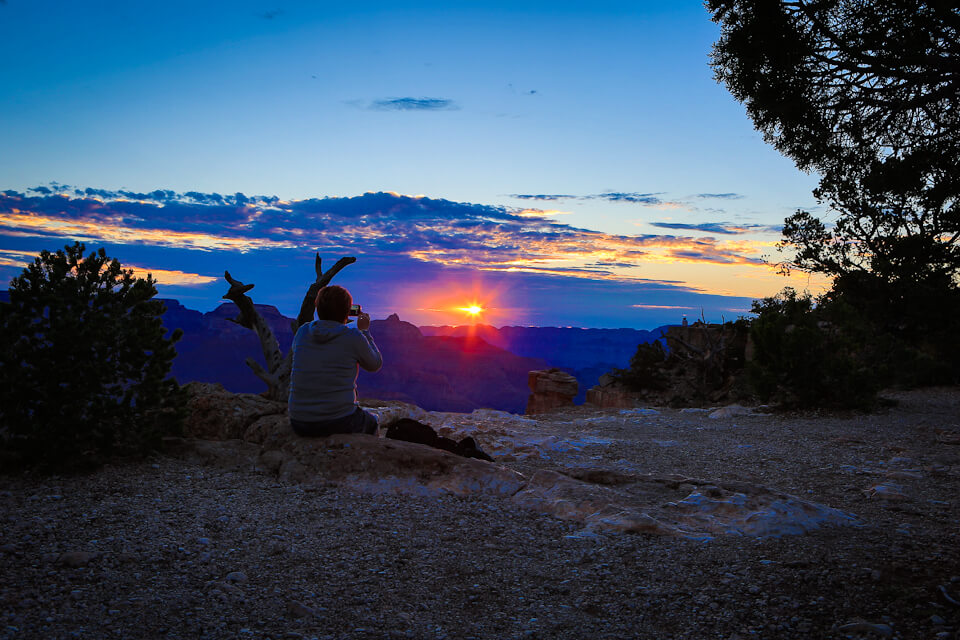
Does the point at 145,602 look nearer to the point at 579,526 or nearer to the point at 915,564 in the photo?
the point at 579,526

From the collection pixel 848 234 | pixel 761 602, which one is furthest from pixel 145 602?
pixel 848 234

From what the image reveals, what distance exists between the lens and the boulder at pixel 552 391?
26.0m

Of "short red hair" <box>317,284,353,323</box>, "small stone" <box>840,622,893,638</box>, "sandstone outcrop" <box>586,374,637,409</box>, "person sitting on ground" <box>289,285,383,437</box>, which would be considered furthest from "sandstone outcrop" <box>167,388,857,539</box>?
"sandstone outcrop" <box>586,374,637,409</box>

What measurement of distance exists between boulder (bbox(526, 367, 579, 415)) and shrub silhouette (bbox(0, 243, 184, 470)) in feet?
66.9

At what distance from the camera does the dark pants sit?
6160mm

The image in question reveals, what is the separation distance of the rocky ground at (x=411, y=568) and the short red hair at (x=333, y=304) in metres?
1.64

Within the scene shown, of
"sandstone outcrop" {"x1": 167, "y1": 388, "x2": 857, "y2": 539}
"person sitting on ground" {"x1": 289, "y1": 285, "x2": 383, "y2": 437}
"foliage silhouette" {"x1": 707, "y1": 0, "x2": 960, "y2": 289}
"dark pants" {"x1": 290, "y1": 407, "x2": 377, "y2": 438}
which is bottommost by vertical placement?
"sandstone outcrop" {"x1": 167, "y1": 388, "x2": 857, "y2": 539}

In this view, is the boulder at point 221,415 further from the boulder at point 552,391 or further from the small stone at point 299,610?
the boulder at point 552,391

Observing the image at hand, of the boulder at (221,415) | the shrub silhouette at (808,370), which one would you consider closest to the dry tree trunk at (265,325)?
the boulder at (221,415)

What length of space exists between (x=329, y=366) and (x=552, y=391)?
20.8 m

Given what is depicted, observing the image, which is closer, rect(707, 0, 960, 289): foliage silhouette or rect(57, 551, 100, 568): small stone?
rect(57, 551, 100, 568): small stone

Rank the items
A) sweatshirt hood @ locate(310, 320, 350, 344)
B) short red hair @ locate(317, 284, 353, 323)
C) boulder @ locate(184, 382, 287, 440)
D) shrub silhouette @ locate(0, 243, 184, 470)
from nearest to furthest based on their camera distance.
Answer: shrub silhouette @ locate(0, 243, 184, 470) < sweatshirt hood @ locate(310, 320, 350, 344) < short red hair @ locate(317, 284, 353, 323) < boulder @ locate(184, 382, 287, 440)

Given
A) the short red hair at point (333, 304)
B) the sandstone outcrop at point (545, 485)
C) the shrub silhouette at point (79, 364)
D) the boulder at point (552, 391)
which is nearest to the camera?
the sandstone outcrop at point (545, 485)

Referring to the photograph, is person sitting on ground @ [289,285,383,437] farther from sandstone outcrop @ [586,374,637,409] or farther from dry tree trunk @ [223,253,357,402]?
sandstone outcrop @ [586,374,637,409]
